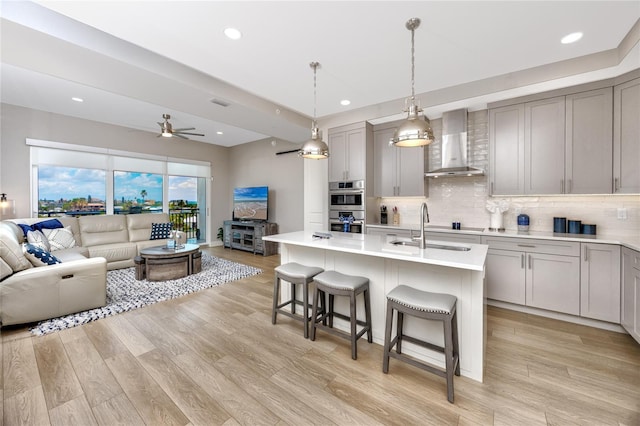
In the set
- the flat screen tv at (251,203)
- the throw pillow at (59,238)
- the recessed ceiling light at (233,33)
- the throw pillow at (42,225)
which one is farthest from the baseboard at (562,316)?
the throw pillow at (42,225)

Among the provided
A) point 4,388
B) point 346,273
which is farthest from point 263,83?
point 4,388

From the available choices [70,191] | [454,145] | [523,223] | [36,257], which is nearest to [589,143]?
[523,223]

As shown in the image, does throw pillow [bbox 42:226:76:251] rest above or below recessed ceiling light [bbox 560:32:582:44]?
below

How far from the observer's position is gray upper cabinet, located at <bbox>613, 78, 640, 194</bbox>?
247cm

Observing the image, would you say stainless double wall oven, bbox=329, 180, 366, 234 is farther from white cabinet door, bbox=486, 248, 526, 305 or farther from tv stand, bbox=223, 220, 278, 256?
tv stand, bbox=223, 220, 278, 256

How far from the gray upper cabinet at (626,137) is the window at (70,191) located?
8393 millimetres

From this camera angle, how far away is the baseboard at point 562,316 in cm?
258

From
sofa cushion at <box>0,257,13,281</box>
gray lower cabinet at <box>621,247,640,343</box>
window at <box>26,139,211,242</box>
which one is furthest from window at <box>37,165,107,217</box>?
gray lower cabinet at <box>621,247,640,343</box>

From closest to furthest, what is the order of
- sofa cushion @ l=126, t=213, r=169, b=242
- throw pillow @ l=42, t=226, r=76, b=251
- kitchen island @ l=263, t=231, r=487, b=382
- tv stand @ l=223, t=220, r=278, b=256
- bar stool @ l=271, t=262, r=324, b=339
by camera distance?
kitchen island @ l=263, t=231, r=487, b=382 → bar stool @ l=271, t=262, r=324, b=339 → throw pillow @ l=42, t=226, r=76, b=251 → sofa cushion @ l=126, t=213, r=169, b=242 → tv stand @ l=223, t=220, r=278, b=256

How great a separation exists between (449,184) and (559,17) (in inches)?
88.5

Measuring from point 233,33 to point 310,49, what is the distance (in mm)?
723

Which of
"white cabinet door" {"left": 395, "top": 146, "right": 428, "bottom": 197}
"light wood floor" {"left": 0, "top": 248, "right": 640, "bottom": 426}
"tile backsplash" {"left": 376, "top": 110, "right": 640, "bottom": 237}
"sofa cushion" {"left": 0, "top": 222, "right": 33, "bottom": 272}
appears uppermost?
"white cabinet door" {"left": 395, "top": 146, "right": 428, "bottom": 197}

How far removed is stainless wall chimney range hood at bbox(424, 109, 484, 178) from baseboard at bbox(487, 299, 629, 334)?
1733mm

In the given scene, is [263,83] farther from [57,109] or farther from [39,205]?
[39,205]
